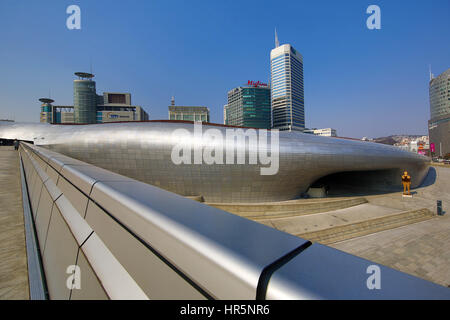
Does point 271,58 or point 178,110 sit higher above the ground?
point 271,58

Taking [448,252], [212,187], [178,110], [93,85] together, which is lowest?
[448,252]

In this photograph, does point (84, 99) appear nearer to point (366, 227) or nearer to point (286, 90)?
point (286, 90)

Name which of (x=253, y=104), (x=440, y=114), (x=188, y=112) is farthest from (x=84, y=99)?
(x=440, y=114)

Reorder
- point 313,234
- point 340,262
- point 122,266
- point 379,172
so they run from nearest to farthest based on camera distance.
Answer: point 340,262 < point 122,266 < point 313,234 < point 379,172

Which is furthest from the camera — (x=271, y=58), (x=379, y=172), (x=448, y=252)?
(x=271, y=58)

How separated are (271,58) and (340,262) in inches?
5049

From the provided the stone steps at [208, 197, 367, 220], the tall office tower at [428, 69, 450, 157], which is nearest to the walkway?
the stone steps at [208, 197, 367, 220]

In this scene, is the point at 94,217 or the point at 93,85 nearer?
the point at 94,217

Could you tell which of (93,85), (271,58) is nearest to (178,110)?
(93,85)

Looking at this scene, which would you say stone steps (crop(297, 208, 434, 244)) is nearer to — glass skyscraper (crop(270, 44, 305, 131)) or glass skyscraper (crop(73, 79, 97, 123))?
glass skyscraper (crop(270, 44, 305, 131))

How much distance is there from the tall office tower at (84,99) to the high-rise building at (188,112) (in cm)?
4078

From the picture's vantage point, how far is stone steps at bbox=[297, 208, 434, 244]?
9844mm
